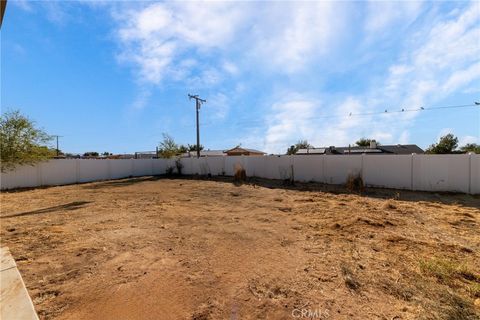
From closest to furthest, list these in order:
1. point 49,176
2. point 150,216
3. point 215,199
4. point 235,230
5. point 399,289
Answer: point 399,289 → point 235,230 → point 150,216 → point 215,199 → point 49,176

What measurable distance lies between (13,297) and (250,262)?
2659 mm

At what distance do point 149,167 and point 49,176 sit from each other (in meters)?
7.44

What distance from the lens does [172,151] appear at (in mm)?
23672

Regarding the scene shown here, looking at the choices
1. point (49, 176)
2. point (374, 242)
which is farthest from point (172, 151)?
point (374, 242)

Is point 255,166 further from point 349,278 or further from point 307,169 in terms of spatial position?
point 349,278

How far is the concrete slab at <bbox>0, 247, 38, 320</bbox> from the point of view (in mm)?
2541

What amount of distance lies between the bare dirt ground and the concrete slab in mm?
112

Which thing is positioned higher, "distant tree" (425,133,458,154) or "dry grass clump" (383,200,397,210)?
"distant tree" (425,133,458,154)

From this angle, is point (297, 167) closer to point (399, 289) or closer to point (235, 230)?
point (235, 230)

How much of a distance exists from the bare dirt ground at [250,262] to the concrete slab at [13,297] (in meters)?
0.11

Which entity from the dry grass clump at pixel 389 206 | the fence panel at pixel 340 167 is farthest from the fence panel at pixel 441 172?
the dry grass clump at pixel 389 206

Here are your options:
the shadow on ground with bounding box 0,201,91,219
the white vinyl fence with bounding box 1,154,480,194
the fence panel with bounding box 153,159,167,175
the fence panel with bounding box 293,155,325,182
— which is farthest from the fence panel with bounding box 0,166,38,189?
the fence panel with bounding box 293,155,325,182

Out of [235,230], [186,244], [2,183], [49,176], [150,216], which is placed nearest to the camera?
[186,244]

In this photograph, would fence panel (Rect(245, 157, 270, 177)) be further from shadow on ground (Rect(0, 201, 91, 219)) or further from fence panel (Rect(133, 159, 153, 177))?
shadow on ground (Rect(0, 201, 91, 219))
